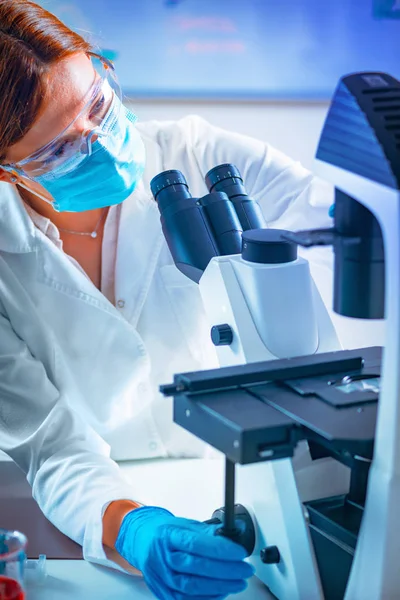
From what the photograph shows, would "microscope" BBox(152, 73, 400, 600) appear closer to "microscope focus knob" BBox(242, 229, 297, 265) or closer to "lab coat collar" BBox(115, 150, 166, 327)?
"microscope focus knob" BBox(242, 229, 297, 265)

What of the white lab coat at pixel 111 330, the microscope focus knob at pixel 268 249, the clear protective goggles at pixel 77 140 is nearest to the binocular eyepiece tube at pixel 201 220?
the microscope focus knob at pixel 268 249

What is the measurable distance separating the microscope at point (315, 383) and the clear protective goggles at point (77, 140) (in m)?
0.34

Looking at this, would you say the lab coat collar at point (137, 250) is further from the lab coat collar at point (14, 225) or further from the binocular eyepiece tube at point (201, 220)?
the binocular eyepiece tube at point (201, 220)

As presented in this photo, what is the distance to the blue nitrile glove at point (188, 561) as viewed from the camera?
3.49ft

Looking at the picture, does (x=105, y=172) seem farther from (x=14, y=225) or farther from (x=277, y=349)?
(x=277, y=349)

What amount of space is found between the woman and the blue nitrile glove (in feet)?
0.30

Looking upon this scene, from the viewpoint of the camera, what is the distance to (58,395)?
1687mm

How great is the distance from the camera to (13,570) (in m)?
1.05

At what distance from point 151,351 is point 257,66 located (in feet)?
5.98

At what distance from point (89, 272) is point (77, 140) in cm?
44

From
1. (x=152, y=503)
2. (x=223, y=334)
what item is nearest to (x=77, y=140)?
(x=223, y=334)

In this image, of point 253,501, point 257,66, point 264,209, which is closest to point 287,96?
point 257,66

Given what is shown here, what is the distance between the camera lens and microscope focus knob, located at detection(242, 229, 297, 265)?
1.21 m

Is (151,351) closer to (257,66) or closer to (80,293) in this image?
(80,293)
